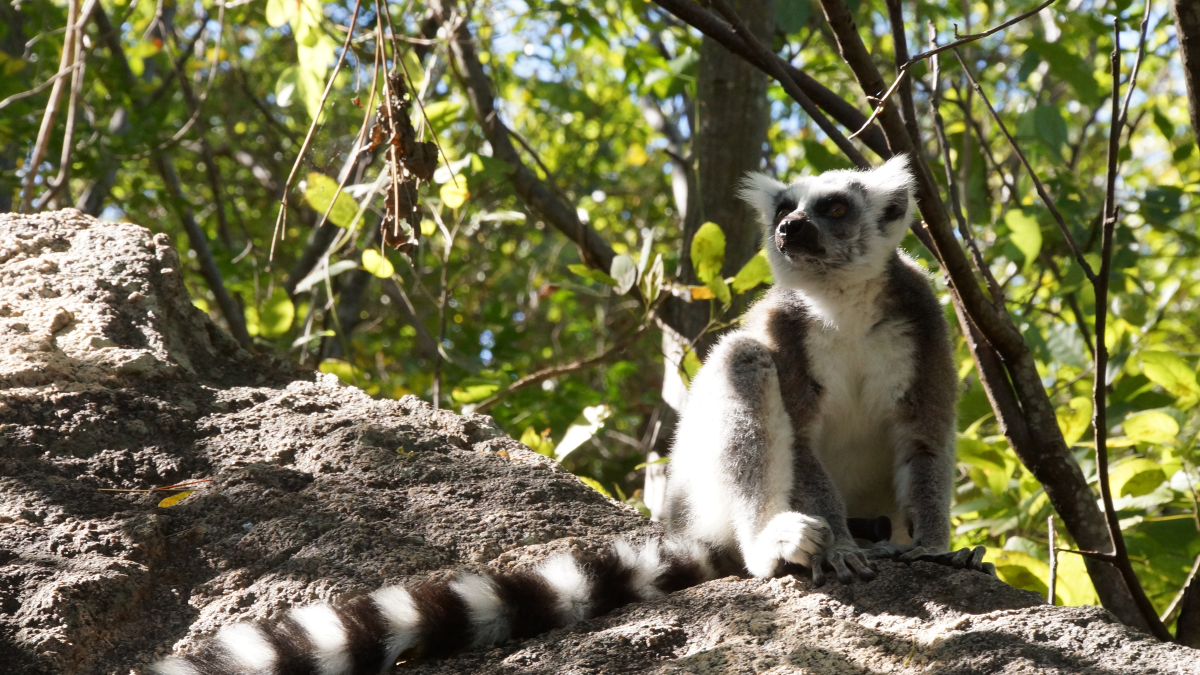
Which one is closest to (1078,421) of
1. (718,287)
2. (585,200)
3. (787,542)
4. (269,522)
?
(718,287)

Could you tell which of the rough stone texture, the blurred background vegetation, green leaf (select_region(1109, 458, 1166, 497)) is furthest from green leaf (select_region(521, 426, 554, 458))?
green leaf (select_region(1109, 458, 1166, 497))

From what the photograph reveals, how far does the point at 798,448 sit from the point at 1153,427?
146 centimetres

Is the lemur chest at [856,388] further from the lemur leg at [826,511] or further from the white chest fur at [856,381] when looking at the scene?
the lemur leg at [826,511]

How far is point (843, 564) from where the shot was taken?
2693mm

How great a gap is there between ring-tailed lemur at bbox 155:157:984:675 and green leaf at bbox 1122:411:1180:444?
0.81m

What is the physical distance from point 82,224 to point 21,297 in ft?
1.47

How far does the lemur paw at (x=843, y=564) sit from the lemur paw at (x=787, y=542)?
0.11 ft

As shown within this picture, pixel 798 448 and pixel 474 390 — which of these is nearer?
pixel 798 448

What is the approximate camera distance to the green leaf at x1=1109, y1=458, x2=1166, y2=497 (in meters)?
3.71

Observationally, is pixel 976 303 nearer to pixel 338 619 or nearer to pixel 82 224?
pixel 338 619

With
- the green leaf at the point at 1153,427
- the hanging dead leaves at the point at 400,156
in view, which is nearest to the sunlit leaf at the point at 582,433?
the hanging dead leaves at the point at 400,156

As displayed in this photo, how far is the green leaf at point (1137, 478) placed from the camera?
146 inches

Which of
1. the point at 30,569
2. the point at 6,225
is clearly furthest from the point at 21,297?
the point at 30,569

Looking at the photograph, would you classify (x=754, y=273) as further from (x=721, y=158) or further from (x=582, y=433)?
(x=721, y=158)
